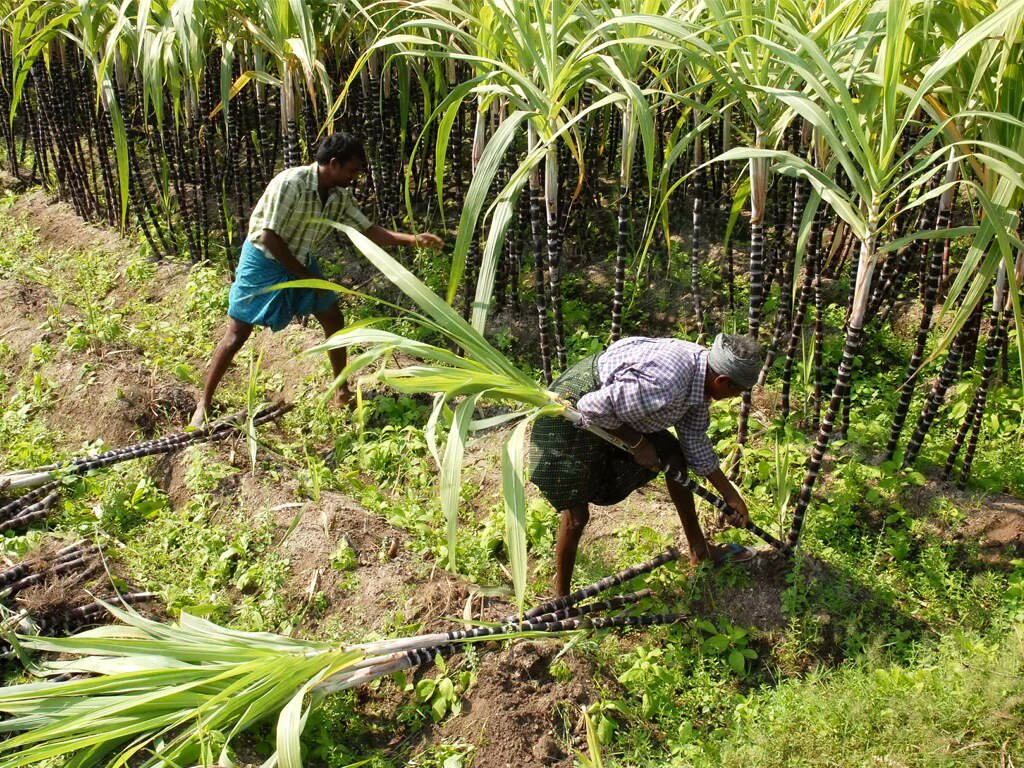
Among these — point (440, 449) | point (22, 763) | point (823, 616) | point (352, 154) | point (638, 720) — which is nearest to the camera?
point (22, 763)

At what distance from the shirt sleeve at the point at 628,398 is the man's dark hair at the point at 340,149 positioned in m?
1.52

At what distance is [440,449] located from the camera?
378 centimetres

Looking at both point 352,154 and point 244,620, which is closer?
point 244,620

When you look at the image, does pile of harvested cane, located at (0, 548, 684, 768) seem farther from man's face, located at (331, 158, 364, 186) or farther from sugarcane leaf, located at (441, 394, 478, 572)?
man's face, located at (331, 158, 364, 186)

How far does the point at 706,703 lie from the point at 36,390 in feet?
10.8

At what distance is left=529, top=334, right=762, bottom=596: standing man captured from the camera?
2.56 metres

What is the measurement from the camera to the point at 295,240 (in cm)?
374

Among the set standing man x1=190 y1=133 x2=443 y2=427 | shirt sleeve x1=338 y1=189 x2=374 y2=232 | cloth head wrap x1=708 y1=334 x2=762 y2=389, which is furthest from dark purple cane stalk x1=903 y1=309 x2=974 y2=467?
shirt sleeve x1=338 y1=189 x2=374 y2=232

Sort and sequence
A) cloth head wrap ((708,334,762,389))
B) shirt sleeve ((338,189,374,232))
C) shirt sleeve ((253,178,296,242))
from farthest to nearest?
shirt sleeve ((338,189,374,232)), shirt sleeve ((253,178,296,242)), cloth head wrap ((708,334,762,389))

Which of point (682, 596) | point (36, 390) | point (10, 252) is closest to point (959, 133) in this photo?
point (682, 596)

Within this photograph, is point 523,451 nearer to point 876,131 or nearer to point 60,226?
point 876,131

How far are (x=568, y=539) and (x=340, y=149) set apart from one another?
170 centimetres

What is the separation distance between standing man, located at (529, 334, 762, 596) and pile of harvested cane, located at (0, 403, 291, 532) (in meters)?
1.41

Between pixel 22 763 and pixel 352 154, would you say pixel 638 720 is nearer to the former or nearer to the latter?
pixel 22 763
